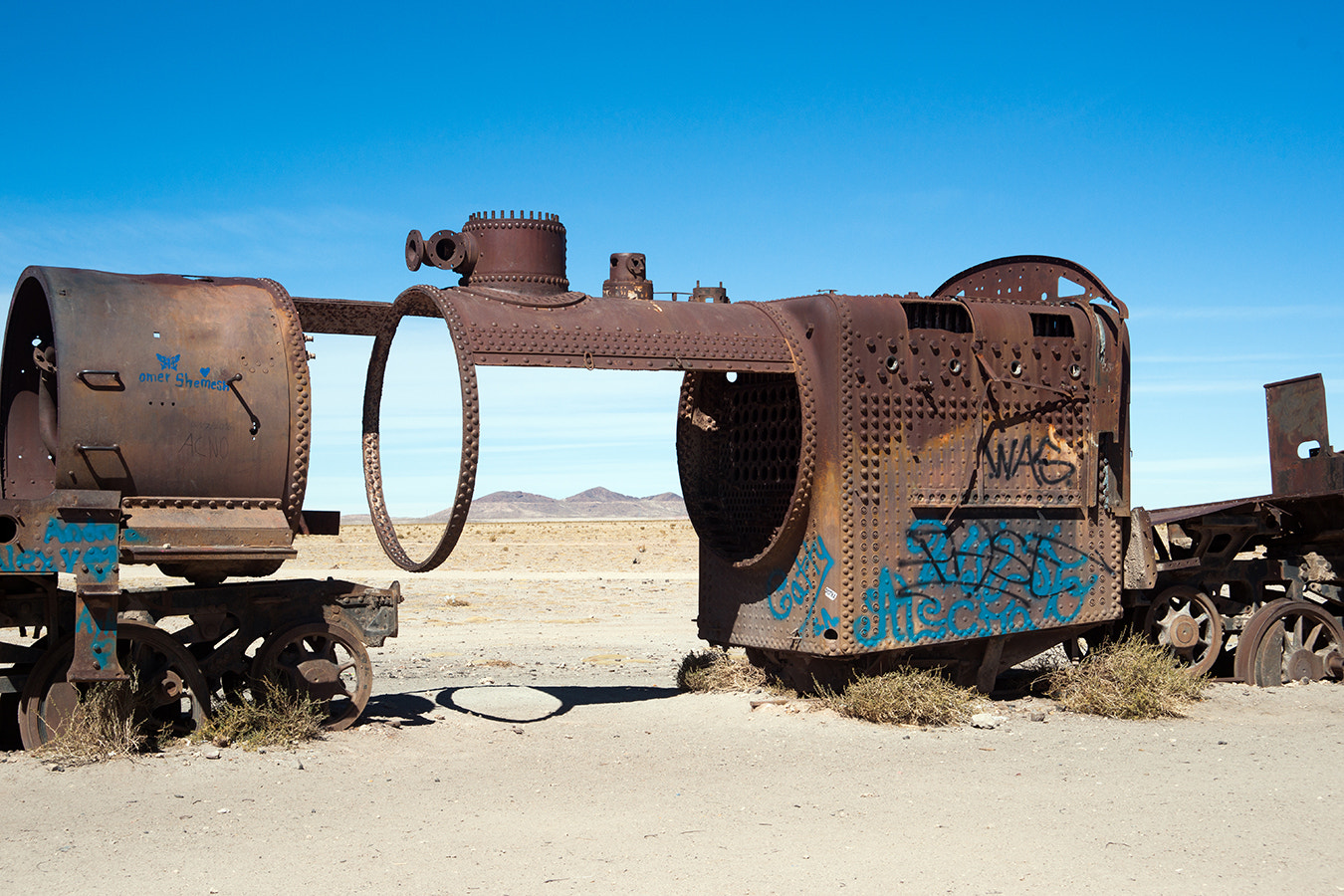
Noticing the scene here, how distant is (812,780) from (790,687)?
2.68 m

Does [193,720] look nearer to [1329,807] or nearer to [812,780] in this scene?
[812,780]

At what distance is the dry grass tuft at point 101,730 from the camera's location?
25.5 ft

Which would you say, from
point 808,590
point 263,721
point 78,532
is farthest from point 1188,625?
point 78,532

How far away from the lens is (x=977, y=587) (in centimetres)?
974

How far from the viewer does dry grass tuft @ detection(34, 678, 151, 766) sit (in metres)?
7.77

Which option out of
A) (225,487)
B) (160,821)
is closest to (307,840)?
(160,821)

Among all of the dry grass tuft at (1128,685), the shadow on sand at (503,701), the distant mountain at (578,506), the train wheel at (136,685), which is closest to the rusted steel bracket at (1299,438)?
the dry grass tuft at (1128,685)

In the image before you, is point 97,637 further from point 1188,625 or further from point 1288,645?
point 1288,645

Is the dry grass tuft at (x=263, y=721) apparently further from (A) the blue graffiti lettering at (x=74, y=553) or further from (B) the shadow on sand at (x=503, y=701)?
(A) the blue graffiti lettering at (x=74, y=553)

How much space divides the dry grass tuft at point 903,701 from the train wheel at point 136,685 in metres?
4.54

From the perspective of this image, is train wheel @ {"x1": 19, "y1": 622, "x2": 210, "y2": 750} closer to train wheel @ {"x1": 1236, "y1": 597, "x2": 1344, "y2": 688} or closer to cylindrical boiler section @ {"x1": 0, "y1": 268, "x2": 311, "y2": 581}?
cylindrical boiler section @ {"x1": 0, "y1": 268, "x2": 311, "y2": 581}

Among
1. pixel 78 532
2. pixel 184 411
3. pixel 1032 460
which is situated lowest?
pixel 78 532

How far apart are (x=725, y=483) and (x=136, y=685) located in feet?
16.6

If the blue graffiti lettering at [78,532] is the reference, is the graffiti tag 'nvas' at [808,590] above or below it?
below
